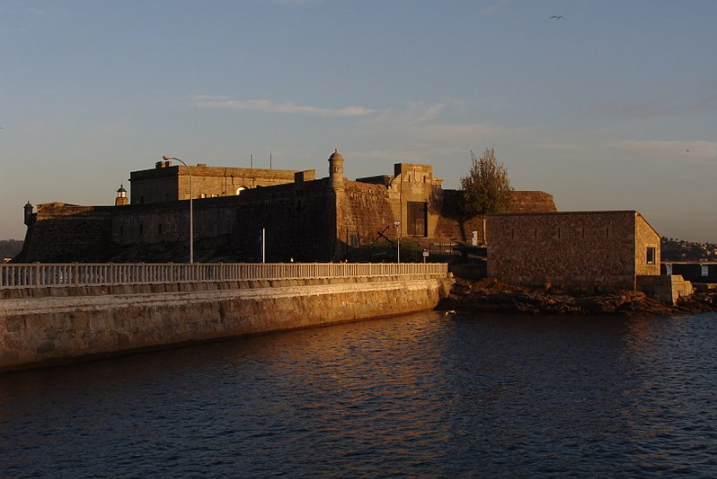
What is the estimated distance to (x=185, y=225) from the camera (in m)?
87.6

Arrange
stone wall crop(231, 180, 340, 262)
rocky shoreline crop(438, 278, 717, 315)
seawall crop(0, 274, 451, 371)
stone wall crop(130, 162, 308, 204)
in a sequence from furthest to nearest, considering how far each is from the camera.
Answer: stone wall crop(130, 162, 308, 204) < stone wall crop(231, 180, 340, 262) < rocky shoreline crop(438, 278, 717, 315) < seawall crop(0, 274, 451, 371)

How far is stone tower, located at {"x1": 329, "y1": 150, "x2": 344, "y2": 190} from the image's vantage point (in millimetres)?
71562

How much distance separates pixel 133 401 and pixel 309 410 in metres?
5.74

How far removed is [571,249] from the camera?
64562 mm

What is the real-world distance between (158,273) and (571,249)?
3649 cm

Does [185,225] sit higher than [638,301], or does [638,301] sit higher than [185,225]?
[185,225]

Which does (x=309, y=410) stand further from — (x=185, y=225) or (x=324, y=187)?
(x=185, y=225)

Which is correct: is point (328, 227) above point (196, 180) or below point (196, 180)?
below

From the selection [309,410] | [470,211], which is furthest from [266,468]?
[470,211]

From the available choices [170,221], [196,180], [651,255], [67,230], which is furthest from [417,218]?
[67,230]

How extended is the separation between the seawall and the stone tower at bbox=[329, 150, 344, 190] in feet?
58.0

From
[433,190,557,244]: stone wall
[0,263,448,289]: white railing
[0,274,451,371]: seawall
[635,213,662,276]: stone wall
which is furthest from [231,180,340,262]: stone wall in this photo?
[635,213,662,276]: stone wall

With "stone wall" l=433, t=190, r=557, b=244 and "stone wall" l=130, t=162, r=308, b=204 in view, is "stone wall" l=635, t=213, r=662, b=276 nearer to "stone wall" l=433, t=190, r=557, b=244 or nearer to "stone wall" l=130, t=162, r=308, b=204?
"stone wall" l=433, t=190, r=557, b=244

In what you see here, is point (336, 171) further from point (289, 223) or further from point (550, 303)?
point (550, 303)
